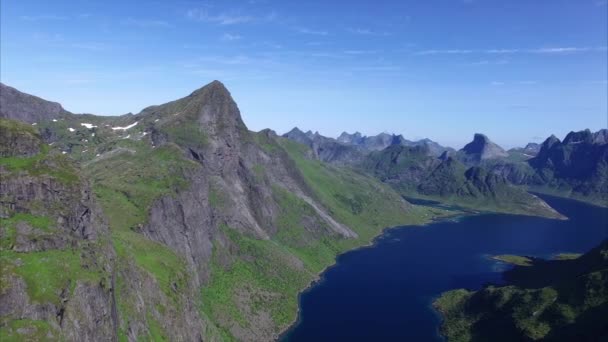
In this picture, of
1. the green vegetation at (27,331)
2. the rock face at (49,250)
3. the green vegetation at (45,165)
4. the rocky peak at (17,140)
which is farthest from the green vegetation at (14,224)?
the green vegetation at (27,331)

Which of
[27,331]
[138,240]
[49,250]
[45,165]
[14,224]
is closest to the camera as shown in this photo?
[27,331]

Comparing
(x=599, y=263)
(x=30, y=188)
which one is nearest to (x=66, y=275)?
(x=30, y=188)

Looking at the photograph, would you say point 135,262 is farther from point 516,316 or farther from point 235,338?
point 516,316

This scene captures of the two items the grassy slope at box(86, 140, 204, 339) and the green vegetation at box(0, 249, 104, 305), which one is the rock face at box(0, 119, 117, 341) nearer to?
the green vegetation at box(0, 249, 104, 305)

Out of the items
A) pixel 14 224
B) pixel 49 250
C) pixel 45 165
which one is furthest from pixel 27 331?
pixel 45 165

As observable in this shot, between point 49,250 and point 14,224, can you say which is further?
point 49,250

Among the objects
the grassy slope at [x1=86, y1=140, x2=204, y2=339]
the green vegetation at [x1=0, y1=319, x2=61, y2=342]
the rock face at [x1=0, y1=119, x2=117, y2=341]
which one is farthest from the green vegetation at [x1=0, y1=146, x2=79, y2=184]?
the green vegetation at [x1=0, y1=319, x2=61, y2=342]

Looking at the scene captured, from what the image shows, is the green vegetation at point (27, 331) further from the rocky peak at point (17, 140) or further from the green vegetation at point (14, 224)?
the rocky peak at point (17, 140)

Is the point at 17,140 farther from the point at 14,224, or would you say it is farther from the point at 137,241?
A: the point at 137,241
